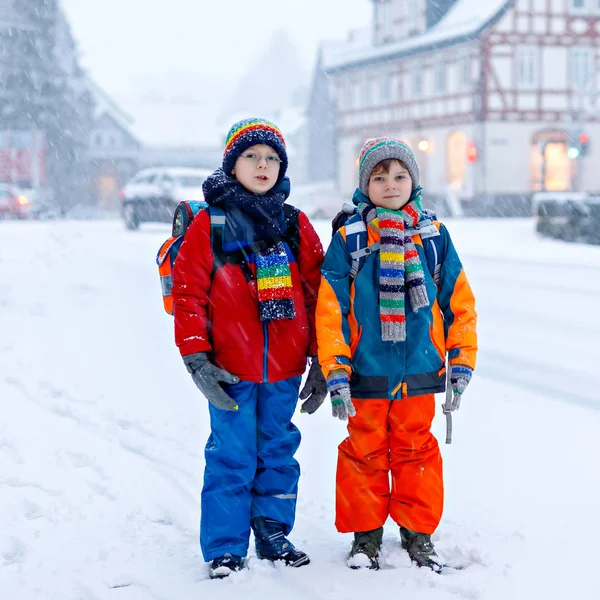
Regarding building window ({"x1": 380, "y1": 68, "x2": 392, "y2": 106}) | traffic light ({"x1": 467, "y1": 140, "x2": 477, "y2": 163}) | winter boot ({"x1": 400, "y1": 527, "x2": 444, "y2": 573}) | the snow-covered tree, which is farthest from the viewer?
building window ({"x1": 380, "y1": 68, "x2": 392, "y2": 106})

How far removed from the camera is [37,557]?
10.8 ft

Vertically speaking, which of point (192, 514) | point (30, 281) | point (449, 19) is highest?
point (449, 19)

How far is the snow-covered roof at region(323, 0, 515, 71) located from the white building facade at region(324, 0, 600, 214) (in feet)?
0.17

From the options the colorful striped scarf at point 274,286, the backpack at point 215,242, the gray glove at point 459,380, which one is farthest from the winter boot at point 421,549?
the backpack at point 215,242

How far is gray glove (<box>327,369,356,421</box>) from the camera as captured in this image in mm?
3057

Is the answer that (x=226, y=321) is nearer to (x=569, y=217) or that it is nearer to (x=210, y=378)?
(x=210, y=378)

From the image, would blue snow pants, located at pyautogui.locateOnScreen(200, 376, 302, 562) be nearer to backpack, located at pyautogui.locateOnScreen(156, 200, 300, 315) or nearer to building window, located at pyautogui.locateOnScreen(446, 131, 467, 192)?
backpack, located at pyautogui.locateOnScreen(156, 200, 300, 315)

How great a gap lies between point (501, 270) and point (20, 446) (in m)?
8.60

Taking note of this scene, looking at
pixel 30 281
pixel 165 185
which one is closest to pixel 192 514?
pixel 30 281

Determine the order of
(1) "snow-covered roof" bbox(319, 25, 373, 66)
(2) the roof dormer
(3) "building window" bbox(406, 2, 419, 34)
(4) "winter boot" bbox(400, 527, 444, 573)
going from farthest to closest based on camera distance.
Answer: (1) "snow-covered roof" bbox(319, 25, 373, 66)
(3) "building window" bbox(406, 2, 419, 34)
(2) the roof dormer
(4) "winter boot" bbox(400, 527, 444, 573)

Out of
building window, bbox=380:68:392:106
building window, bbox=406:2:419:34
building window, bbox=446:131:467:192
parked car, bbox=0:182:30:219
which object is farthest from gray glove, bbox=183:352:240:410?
building window, bbox=380:68:392:106

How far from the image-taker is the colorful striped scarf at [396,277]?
310 centimetres

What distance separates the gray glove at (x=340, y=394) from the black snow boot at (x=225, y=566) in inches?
26.7

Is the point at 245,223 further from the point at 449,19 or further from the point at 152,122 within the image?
the point at 152,122
